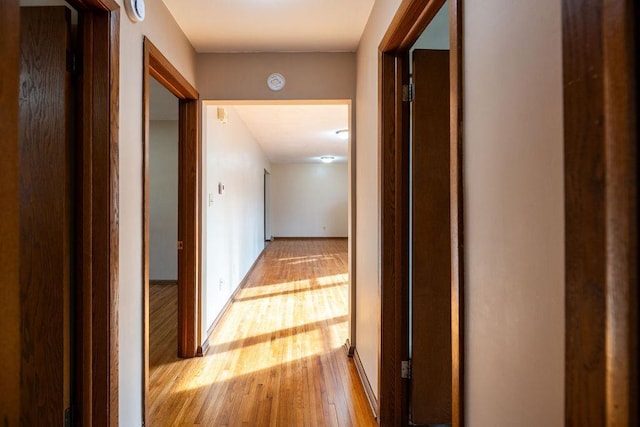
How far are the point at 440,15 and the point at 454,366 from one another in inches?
69.9

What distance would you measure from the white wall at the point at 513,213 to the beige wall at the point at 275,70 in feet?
6.30

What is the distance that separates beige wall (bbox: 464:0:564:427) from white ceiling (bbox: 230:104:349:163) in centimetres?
311

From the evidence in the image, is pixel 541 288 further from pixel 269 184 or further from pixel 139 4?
pixel 269 184

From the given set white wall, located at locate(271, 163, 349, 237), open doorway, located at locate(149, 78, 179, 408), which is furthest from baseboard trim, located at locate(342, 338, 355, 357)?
white wall, located at locate(271, 163, 349, 237)

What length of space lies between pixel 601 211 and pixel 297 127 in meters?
5.69

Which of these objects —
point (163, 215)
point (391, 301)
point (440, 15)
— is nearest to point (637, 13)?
point (391, 301)

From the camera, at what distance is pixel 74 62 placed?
1.46m

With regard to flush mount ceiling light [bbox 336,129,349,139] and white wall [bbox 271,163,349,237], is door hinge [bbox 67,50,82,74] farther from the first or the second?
white wall [bbox 271,163,349,237]

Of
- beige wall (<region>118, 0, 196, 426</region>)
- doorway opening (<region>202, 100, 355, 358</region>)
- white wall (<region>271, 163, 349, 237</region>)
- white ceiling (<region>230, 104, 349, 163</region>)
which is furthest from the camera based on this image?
white wall (<region>271, 163, 349, 237</region>)

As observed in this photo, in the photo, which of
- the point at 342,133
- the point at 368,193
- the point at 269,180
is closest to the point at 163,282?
the point at 342,133

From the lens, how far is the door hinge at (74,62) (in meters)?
1.44

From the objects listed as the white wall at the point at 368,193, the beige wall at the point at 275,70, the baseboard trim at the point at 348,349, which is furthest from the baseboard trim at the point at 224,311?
the beige wall at the point at 275,70

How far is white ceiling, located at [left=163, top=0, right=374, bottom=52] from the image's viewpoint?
83.7 inches

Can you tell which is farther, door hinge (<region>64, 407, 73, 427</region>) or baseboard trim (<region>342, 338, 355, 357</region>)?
baseboard trim (<region>342, 338, 355, 357</region>)
